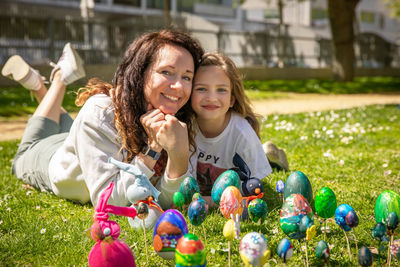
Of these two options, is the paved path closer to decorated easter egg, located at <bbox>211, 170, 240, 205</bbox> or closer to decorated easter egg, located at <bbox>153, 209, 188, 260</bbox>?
decorated easter egg, located at <bbox>211, 170, 240, 205</bbox>

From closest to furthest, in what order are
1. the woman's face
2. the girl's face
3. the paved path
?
the woman's face, the girl's face, the paved path

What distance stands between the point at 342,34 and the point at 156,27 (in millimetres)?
8316

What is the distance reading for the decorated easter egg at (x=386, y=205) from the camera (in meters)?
2.33

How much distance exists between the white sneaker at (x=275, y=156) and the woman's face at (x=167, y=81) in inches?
62.3

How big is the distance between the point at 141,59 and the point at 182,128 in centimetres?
64

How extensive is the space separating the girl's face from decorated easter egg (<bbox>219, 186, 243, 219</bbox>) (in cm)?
108

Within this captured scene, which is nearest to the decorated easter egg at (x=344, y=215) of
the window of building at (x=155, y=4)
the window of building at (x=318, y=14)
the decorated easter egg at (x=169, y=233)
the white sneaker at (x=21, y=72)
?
the decorated easter egg at (x=169, y=233)

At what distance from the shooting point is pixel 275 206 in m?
3.48

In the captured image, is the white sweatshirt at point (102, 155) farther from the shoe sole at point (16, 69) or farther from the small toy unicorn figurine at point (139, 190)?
the shoe sole at point (16, 69)

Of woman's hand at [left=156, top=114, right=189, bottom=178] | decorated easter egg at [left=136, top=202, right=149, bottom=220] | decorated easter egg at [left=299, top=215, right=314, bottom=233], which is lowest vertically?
decorated easter egg at [left=299, top=215, right=314, bottom=233]

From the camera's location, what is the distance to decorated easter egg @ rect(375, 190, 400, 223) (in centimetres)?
233

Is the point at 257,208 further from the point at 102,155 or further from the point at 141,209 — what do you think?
the point at 102,155

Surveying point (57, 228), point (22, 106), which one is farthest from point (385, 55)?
point (57, 228)

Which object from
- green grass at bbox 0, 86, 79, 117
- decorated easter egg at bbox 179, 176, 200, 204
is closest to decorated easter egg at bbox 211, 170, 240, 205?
decorated easter egg at bbox 179, 176, 200, 204
